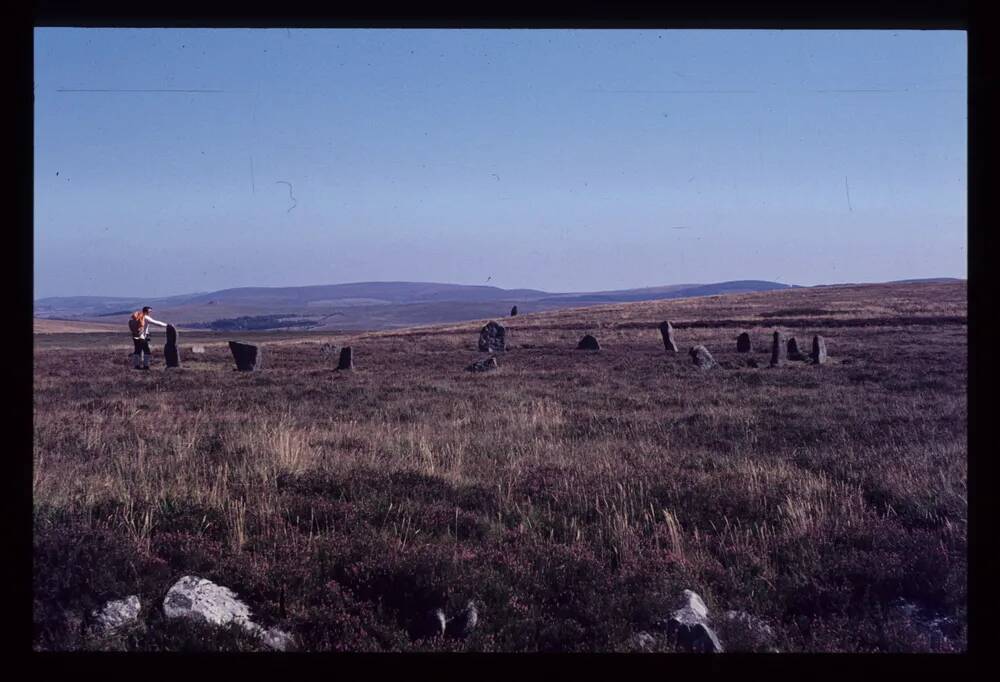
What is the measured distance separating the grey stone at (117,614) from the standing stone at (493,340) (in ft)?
90.0

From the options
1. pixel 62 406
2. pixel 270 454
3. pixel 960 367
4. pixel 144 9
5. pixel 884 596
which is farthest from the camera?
pixel 960 367

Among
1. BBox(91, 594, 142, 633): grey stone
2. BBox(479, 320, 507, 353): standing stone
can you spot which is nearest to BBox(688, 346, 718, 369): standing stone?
BBox(479, 320, 507, 353): standing stone

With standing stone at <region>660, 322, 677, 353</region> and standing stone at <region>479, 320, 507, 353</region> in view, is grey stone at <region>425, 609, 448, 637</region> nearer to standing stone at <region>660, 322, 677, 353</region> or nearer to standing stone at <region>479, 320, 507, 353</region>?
standing stone at <region>660, 322, 677, 353</region>

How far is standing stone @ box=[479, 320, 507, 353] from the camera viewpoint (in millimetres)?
32094

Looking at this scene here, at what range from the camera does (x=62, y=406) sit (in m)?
14.0

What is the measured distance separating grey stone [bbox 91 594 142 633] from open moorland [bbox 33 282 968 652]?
8 centimetres

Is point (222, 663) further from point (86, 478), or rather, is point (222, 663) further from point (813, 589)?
point (86, 478)

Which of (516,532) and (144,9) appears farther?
(516,532)

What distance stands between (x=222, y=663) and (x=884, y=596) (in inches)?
148

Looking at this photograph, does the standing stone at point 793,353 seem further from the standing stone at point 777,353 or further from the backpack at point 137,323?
the backpack at point 137,323

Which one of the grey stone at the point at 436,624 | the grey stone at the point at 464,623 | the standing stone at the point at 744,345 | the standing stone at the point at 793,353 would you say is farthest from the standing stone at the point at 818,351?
the grey stone at the point at 436,624

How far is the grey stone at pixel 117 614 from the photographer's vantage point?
13.5 ft
